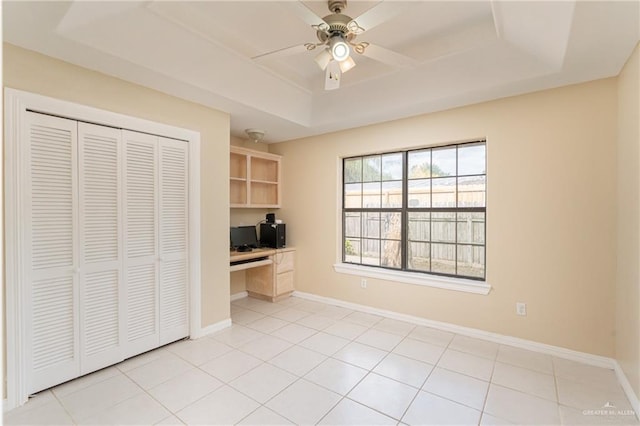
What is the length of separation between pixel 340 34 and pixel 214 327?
309 cm

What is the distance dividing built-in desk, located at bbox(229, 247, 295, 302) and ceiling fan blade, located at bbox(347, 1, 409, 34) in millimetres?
3000

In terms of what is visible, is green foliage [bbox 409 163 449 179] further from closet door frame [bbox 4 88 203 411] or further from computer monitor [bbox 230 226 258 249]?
closet door frame [bbox 4 88 203 411]

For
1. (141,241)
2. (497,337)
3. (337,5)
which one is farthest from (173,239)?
(497,337)

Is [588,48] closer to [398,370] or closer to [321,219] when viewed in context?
[398,370]

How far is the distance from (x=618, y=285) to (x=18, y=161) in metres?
4.64

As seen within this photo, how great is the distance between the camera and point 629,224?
7.34 ft

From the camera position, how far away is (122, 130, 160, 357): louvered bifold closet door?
270 centimetres

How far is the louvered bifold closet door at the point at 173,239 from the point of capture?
2.95 meters

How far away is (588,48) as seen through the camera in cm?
216

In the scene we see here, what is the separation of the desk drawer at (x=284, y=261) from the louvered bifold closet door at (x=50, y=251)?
7.83 feet

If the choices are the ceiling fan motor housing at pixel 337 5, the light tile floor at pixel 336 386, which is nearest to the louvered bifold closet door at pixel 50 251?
the light tile floor at pixel 336 386

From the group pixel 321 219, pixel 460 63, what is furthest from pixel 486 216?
pixel 321 219

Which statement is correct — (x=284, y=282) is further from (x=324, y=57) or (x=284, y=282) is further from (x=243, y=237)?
(x=324, y=57)

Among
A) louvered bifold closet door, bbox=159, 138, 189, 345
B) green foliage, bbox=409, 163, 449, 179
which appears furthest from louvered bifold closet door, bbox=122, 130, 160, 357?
green foliage, bbox=409, 163, 449, 179
